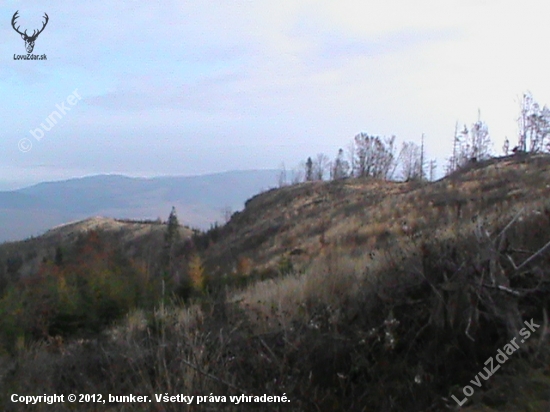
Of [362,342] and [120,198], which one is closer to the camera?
[362,342]

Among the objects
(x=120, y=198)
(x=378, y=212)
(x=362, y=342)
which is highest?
(x=120, y=198)

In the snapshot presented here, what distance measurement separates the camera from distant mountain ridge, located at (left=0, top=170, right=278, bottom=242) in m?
65.3

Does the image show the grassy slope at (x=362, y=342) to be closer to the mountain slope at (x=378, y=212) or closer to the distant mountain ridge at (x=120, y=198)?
the mountain slope at (x=378, y=212)

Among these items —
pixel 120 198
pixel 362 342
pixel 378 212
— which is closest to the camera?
pixel 362 342

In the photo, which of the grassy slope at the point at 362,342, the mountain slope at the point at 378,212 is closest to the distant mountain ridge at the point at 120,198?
the mountain slope at the point at 378,212

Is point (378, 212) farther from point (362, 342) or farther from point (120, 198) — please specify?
point (120, 198)

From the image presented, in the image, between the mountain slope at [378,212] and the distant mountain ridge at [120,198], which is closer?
the mountain slope at [378,212]

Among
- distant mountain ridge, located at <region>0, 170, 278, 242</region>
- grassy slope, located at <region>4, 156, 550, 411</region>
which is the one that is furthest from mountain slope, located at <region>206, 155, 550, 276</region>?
distant mountain ridge, located at <region>0, 170, 278, 242</region>

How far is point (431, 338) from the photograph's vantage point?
17.1ft

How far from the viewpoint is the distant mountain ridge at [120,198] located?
65.3 m

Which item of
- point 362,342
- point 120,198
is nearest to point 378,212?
A: point 362,342

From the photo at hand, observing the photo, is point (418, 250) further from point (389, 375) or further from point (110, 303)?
point (110, 303)

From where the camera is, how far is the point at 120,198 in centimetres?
8206

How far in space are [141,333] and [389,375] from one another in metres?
2.88
